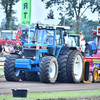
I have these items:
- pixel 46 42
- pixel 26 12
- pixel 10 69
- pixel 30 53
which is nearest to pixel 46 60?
pixel 30 53

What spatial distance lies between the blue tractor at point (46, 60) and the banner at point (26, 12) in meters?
2.02

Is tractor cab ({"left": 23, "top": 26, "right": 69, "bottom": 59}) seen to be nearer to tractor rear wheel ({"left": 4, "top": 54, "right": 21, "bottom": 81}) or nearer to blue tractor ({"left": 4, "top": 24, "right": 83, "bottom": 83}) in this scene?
blue tractor ({"left": 4, "top": 24, "right": 83, "bottom": 83})

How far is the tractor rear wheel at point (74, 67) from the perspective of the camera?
16016 millimetres

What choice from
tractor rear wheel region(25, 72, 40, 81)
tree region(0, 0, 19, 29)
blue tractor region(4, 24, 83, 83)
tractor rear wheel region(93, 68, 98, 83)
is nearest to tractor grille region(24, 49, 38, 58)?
blue tractor region(4, 24, 83, 83)

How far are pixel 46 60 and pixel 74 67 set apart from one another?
217 centimetres

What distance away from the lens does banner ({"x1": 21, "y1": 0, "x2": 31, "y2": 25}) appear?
18288 mm

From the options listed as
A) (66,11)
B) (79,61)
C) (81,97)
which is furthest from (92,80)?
(66,11)

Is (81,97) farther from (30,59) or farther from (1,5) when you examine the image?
(1,5)

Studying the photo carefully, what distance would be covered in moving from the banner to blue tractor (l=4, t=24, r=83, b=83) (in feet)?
6.62

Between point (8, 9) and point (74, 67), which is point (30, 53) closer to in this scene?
point (74, 67)

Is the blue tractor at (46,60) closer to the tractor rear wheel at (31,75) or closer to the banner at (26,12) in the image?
the tractor rear wheel at (31,75)

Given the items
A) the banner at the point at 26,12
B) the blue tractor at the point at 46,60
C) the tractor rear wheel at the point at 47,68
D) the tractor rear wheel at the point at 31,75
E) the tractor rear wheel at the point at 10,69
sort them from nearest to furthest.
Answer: the tractor rear wheel at the point at 47,68 → the blue tractor at the point at 46,60 → the tractor rear wheel at the point at 10,69 → the tractor rear wheel at the point at 31,75 → the banner at the point at 26,12

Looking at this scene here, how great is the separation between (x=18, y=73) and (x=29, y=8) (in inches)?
158

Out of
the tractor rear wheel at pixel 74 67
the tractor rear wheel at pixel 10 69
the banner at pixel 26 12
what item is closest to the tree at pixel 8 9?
the banner at pixel 26 12
